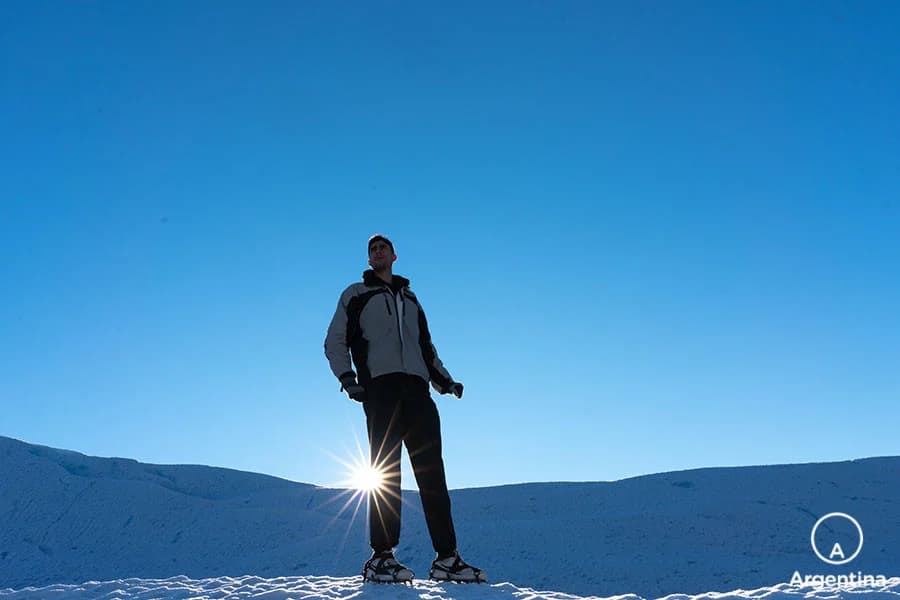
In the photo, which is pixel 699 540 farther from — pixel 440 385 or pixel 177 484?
pixel 177 484

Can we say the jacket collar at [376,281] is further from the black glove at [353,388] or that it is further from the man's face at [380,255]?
the black glove at [353,388]

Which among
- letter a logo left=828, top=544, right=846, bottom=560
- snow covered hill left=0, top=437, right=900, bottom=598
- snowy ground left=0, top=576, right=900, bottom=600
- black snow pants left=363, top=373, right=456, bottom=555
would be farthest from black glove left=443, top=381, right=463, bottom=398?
letter a logo left=828, top=544, right=846, bottom=560

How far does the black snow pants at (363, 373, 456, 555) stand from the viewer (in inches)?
221

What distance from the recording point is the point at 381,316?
5.95 meters

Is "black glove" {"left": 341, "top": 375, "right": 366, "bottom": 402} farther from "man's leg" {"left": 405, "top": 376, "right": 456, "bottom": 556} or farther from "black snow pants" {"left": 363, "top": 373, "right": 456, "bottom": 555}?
"man's leg" {"left": 405, "top": 376, "right": 456, "bottom": 556}

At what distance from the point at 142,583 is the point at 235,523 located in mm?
7737

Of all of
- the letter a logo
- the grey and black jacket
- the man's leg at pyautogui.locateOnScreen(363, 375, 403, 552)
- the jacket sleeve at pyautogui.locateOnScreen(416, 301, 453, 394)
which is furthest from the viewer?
the letter a logo

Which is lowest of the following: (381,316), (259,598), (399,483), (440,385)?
(259,598)

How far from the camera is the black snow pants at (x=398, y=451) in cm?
562

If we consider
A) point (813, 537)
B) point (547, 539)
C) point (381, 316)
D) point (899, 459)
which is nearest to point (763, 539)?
point (813, 537)

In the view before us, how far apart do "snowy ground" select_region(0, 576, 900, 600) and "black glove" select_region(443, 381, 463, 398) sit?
4.84 feet

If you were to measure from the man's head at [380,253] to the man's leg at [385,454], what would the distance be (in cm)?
93

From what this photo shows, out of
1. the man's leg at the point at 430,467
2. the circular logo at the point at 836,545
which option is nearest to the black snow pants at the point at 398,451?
the man's leg at the point at 430,467

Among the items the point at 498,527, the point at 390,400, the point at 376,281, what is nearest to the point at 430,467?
the point at 390,400
